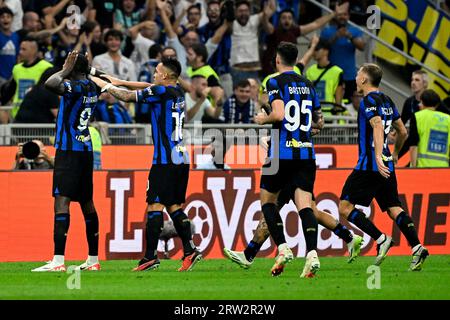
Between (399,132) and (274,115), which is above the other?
(274,115)

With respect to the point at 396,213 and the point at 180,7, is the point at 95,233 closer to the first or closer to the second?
the point at 396,213

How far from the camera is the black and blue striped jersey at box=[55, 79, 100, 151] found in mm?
14945

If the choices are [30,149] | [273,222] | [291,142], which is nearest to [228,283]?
[273,222]

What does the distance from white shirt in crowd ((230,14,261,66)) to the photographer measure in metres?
5.59

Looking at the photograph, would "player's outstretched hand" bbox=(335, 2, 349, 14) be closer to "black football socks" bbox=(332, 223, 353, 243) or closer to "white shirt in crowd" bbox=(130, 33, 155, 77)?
"white shirt in crowd" bbox=(130, 33, 155, 77)

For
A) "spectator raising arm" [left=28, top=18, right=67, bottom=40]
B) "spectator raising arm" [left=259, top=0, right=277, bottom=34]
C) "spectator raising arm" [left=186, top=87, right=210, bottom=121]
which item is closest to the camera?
"spectator raising arm" [left=186, top=87, right=210, bottom=121]

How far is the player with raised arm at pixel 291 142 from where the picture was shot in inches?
551

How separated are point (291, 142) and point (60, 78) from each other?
2.71 m

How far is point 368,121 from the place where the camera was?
1508cm

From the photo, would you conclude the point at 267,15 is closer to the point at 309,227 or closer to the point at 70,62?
the point at 70,62

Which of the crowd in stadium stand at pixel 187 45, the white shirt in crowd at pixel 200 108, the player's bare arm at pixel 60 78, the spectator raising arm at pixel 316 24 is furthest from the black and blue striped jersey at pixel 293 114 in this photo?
the spectator raising arm at pixel 316 24

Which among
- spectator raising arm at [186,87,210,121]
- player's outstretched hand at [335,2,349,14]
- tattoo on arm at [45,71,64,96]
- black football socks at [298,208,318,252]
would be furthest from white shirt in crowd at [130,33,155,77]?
black football socks at [298,208,318,252]

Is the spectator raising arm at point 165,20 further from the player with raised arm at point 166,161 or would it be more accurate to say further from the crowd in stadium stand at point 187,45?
the player with raised arm at point 166,161

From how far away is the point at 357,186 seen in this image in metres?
15.4
